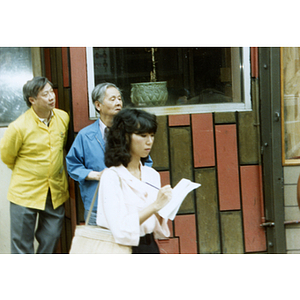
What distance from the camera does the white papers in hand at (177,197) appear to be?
274 centimetres

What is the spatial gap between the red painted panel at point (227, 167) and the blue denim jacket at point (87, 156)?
0.87 m

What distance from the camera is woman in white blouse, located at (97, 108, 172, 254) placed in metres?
2.62

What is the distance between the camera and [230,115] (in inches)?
117

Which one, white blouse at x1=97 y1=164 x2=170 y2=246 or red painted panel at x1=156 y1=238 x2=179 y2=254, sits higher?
white blouse at x1=97 y1=164 x2=170 y2=246

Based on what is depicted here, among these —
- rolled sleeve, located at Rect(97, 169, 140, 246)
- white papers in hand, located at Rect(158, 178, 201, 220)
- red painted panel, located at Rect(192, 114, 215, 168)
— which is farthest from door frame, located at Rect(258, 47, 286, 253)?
rolled sleeve, located at Rect(97, 169, 140, 246)

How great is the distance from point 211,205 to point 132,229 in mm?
689

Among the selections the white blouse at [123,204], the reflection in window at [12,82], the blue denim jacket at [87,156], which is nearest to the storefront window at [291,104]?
the white blouse at [123,204]

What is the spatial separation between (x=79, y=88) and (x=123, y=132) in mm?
488

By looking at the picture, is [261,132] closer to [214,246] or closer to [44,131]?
[214,246]

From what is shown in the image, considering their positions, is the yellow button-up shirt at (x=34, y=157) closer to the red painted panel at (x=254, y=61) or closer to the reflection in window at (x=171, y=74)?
the reflection in window at (x=171, y=74)

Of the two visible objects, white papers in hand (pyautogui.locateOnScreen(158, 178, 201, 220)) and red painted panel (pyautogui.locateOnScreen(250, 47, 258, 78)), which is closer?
white papers in hand (pyautogui.locateOnScreen(158, 178, 201, 220))

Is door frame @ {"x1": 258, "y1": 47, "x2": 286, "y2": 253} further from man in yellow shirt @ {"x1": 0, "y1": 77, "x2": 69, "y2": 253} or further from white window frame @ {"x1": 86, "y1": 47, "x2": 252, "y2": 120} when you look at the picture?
man in yellow shirt @ {"x1": 0, "y1": 77, "x2": 69, "y2": 253}

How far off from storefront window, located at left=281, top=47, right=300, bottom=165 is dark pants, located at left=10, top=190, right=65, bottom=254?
5.75 ft

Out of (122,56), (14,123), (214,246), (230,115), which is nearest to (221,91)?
(230,115)
